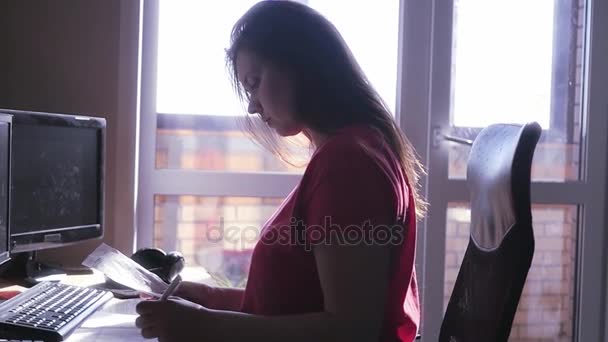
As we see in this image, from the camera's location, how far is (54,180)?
1.47 meters

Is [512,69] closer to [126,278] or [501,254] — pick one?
[501,254]

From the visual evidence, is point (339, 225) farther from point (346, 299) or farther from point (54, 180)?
point (54, 180)

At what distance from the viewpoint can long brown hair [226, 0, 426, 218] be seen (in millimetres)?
917

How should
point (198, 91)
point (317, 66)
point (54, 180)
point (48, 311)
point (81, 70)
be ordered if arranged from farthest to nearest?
point (198, 91) → point (81, 70) → point (54, 180) → point (48, 311) → point (317, 66)

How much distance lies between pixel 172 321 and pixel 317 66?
46cm

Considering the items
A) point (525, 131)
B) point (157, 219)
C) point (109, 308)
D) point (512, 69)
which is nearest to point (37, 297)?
point (109, 308)

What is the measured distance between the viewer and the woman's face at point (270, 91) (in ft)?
3.03

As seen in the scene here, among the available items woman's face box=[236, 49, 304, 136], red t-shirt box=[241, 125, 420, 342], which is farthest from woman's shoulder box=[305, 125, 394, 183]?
woman's face box=[236, 49, 304, 136]

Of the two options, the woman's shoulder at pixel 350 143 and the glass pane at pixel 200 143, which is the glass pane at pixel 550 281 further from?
the woman's shoulder at pixel 350 143

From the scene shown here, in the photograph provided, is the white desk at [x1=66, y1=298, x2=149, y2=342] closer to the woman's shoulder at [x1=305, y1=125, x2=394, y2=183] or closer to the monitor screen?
the monitor screen

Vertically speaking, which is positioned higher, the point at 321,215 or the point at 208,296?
the point at 321,215

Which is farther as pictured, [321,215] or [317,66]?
[317,66]

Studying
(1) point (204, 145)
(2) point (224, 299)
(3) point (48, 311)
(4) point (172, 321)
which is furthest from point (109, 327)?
(1) point (204, 145)

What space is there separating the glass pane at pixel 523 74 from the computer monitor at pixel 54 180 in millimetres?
1176
